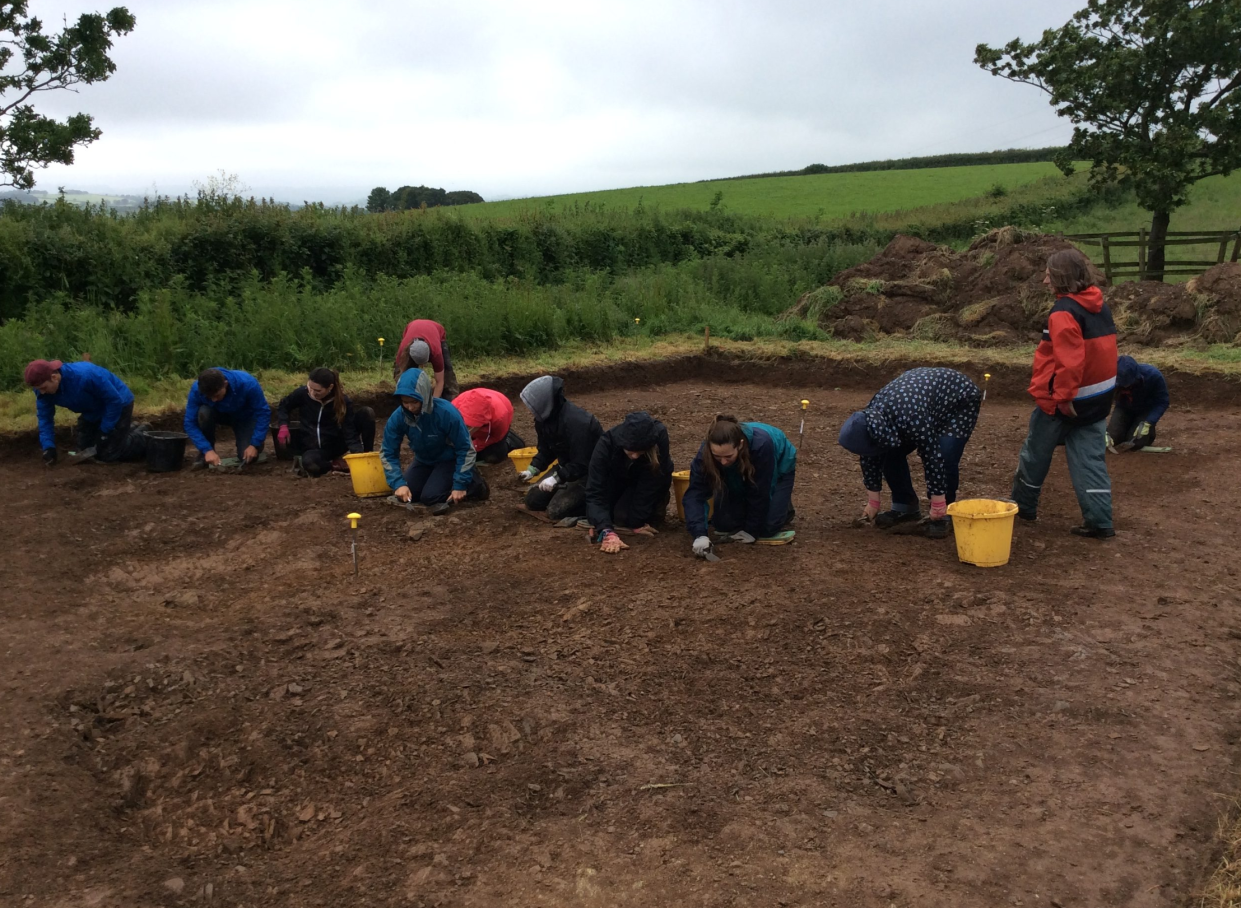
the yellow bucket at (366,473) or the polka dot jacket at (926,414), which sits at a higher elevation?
the polka dot jacket at (926,414)

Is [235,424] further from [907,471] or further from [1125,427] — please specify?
[1125,427]

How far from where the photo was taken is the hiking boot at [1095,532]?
229 inches

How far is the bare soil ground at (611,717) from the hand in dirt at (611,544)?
125mm

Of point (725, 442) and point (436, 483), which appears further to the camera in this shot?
Result: point (436, 483)

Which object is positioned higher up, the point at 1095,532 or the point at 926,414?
the point at 926,414

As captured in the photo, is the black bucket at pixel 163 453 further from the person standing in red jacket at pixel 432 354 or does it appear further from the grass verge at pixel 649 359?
the person standing in red jacket at pixel 432 354

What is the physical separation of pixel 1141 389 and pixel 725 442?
4652mm

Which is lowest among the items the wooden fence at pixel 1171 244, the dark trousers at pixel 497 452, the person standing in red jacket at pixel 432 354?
the dark trousers at pixel 497 452

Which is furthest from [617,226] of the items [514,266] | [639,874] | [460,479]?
[639,874]

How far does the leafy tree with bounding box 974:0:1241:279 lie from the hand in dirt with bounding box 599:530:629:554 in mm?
16800

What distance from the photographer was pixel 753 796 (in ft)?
11.5

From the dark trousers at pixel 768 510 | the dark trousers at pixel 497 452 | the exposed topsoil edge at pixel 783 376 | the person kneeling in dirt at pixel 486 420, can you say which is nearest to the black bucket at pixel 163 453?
the exposed topsoil edge at pixel 783 376

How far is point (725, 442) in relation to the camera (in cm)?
514

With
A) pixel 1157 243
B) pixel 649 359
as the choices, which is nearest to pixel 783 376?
pixel 649 359
